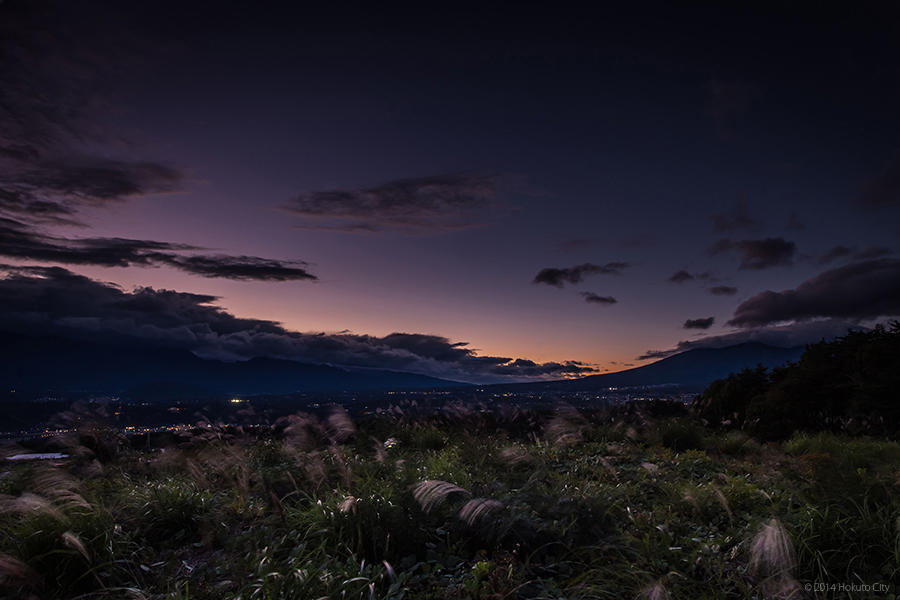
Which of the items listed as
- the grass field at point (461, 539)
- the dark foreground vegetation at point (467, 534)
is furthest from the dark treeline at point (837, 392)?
the grass field at point (461, 539)

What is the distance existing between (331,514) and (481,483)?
2.22m

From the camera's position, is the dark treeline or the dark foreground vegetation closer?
the dark foreground vegetation

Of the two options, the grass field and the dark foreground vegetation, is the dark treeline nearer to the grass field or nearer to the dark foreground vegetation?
the dark foreground vegetation

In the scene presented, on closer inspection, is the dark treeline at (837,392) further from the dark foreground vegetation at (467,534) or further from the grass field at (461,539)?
the grass field at (461,539)

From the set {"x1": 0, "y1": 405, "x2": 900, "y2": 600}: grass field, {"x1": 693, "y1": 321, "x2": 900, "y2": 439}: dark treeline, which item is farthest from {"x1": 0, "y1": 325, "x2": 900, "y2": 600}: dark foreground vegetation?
{"x1": 693, "y1": 321, "x2": 900, "y2": 439}: dark treeline

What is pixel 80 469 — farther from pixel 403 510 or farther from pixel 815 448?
pixel 815 448

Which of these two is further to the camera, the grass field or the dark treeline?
the dark treeline

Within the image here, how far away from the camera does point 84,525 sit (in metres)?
4.83

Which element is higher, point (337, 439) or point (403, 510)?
point (403, 510)

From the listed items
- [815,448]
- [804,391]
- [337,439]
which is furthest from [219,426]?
[804,391]

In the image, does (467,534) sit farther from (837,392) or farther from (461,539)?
(837,392)

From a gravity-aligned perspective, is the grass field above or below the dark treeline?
below

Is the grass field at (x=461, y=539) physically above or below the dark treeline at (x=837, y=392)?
below

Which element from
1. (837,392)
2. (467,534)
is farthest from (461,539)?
(837,392)
